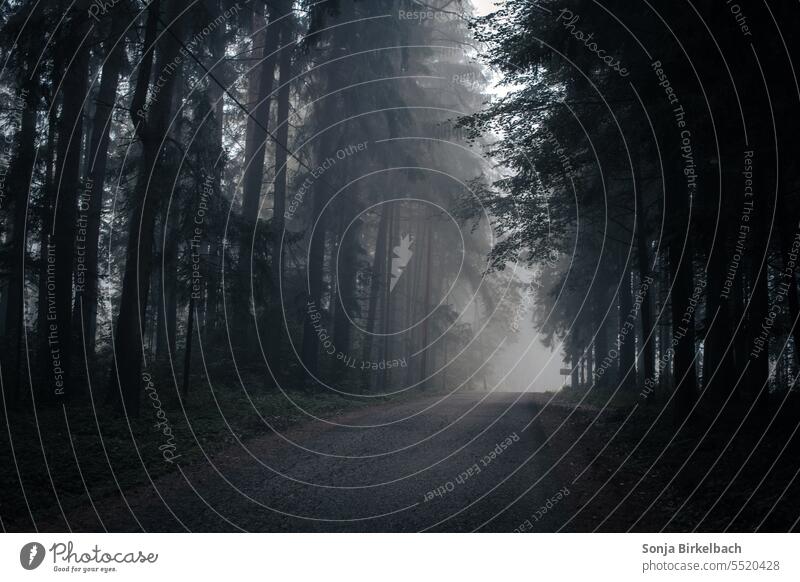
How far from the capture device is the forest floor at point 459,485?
6.49 metres

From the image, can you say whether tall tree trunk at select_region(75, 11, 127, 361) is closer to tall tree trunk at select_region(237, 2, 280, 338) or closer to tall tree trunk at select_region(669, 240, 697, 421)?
tall tree trunk at select_region(237, 2, 280, 338)

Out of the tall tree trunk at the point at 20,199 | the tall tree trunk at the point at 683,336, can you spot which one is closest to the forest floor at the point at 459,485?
the tall tree trunk at the point at 683,336

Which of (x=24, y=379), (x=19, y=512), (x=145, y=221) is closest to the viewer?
(x=19, y=512)

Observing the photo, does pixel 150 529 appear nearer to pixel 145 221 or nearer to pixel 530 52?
pixel 145 221

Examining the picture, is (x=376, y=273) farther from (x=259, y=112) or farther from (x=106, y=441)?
(x=106, y=441)

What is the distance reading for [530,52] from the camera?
38.1 feet

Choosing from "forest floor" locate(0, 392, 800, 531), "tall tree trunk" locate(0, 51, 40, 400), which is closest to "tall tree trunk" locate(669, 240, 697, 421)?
"forest floor" locate(0, 392, 800, 531)

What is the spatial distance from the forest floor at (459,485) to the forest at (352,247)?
6 centimetres

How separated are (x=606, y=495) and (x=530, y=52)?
8.43 m

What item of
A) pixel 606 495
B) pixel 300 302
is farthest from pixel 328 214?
pixel 606 495
